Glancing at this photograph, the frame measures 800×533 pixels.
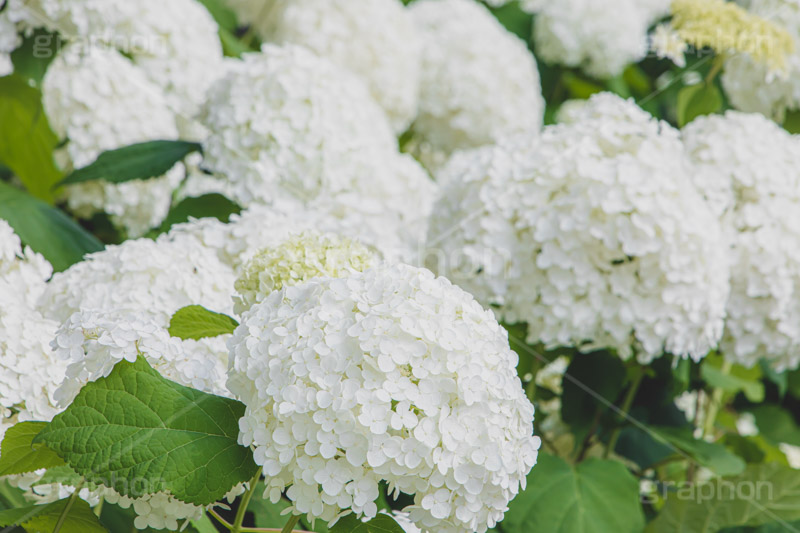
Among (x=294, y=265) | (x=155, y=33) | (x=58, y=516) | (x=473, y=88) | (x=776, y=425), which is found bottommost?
(x=776, y=425)

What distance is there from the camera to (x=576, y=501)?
5.30ft

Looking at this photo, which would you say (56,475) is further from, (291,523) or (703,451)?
(703,451)

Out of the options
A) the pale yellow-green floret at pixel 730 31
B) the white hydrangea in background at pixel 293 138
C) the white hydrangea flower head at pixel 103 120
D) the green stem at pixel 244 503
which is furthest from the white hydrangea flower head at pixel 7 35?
the pale yellow-green floret at pixel 730 31

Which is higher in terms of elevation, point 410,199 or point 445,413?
point 445,413

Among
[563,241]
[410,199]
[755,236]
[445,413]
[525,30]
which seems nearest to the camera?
[445,413]

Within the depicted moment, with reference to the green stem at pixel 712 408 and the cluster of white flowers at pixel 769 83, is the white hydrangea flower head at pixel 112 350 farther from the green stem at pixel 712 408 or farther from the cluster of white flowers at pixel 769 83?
the cluster of white flowers at pixel 769 83

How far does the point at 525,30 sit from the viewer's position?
361 cm

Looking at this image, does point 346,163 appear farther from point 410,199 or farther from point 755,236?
point 755,236

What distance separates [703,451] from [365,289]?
3.89 ft

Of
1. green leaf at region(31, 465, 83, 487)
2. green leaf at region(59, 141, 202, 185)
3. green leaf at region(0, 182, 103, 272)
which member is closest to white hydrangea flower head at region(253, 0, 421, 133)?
green leaf at region(59, 141, 202, 185)

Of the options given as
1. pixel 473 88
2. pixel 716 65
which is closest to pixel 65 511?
pixel 716 65

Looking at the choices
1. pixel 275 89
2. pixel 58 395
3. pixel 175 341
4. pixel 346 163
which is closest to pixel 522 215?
pixel 346 163

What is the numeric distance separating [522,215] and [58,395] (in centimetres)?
91

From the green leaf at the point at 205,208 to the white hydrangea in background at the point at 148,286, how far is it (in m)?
0.39
